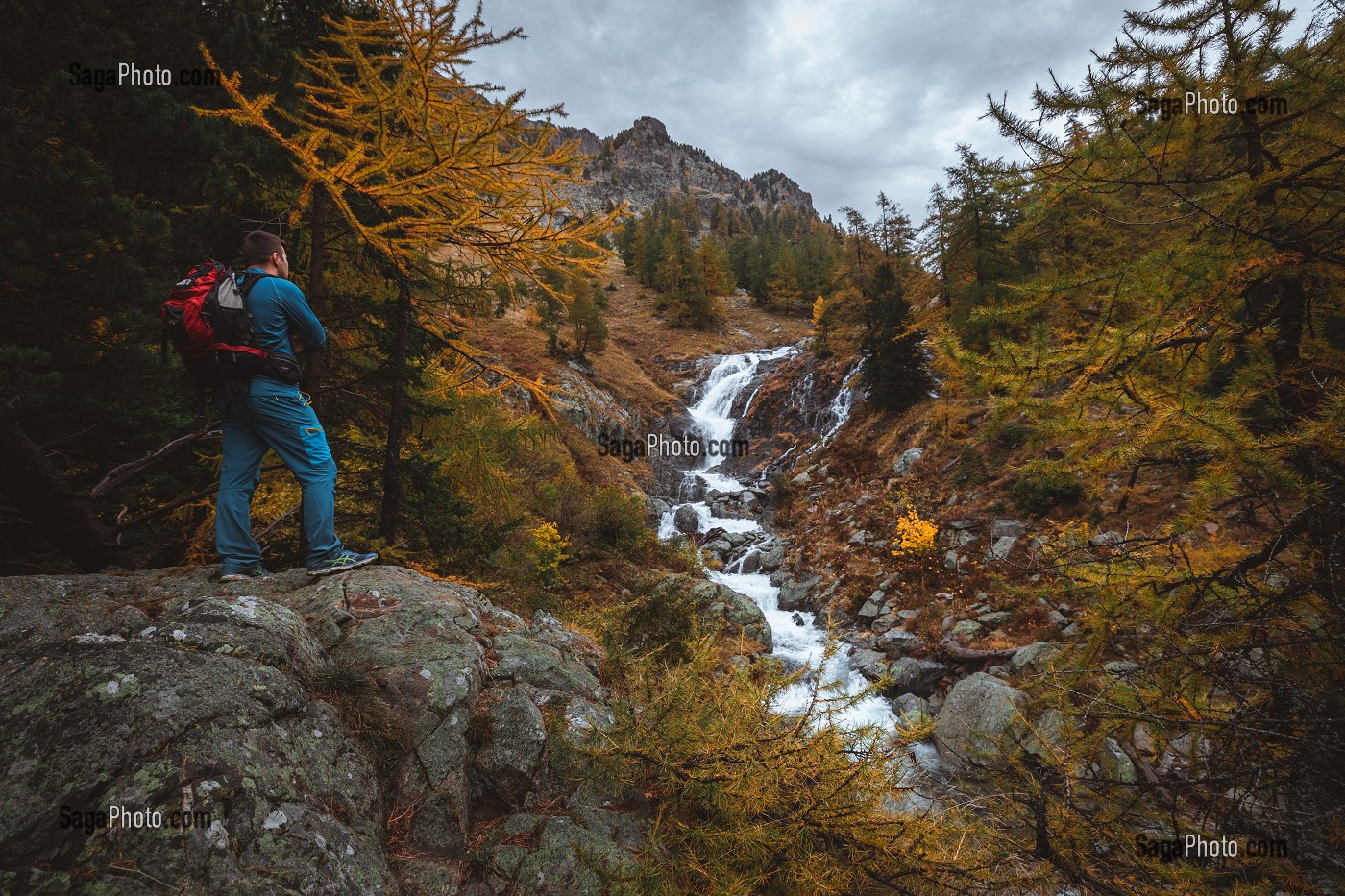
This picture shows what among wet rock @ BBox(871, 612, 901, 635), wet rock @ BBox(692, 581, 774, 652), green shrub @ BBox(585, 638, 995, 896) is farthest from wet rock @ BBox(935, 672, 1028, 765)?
green shrub @ BBox(585, 638, 995, 896)

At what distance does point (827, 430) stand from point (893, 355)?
5240 mm

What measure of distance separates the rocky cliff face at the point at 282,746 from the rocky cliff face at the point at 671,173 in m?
166

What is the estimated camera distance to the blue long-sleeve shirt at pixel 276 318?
3.37m

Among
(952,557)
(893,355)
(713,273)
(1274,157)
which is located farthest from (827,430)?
(713,273)

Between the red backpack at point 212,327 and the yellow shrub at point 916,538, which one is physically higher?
the red backpack at point 212,327

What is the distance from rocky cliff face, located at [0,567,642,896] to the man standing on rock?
34cm

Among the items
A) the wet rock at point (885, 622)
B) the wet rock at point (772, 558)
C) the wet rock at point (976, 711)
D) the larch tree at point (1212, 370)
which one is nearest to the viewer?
the larch tree at point (1212, 370)

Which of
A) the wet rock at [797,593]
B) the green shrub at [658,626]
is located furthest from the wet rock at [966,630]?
the green shrub at [658,626]

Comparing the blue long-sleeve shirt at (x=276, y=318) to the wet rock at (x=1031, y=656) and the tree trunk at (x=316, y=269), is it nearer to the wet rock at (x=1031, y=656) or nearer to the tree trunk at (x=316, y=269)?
the tree trunk at (x=316, y=269)

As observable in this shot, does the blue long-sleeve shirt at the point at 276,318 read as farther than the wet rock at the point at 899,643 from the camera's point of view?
No

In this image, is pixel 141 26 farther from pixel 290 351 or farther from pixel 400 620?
pixel 400 620

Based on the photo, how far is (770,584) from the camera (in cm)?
1423

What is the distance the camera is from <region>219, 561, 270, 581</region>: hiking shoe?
3457 millimetres

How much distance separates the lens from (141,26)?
376 cm
